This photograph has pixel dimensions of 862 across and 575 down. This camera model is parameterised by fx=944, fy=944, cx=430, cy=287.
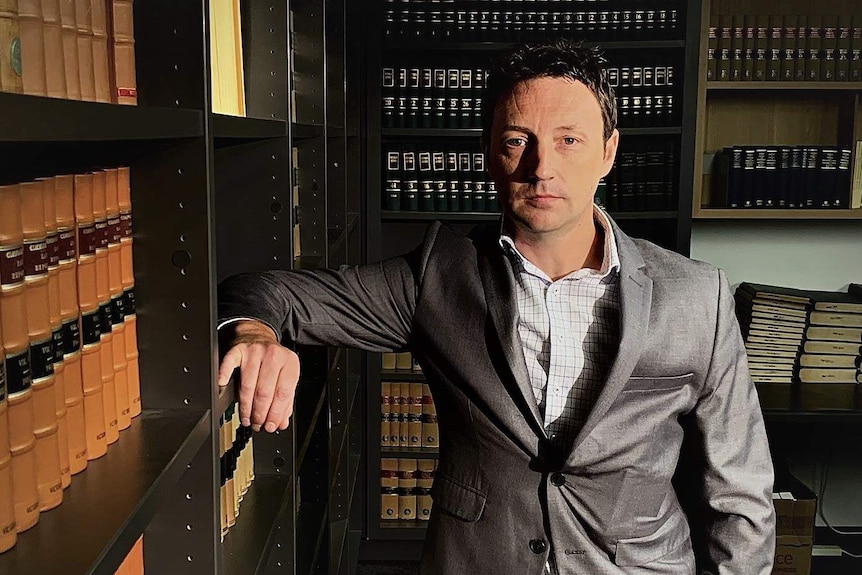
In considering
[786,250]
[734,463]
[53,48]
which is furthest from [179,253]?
[786,250]

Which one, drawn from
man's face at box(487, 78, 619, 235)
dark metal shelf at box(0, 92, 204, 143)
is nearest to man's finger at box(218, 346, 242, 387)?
dark metal shelf at box(0, 92, 204, 143)

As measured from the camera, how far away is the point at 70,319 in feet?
2.83

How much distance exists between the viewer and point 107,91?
927mm

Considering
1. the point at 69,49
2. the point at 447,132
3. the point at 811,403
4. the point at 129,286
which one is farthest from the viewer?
the point at 447,132

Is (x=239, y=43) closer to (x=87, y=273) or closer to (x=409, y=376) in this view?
(x=87, y=273)

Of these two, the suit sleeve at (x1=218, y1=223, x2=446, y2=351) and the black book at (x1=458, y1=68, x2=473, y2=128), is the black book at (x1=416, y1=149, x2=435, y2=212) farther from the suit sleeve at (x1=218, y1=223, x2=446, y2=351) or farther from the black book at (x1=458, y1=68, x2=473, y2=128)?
the suit sleeve at (x1=218, y1=223, x2=446, y2=351)

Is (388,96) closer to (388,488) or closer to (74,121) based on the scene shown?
(388,488)

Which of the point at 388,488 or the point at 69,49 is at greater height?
the point at 69,49

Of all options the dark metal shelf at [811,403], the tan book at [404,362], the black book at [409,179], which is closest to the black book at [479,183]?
the black book at [409,179]

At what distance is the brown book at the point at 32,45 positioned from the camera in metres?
0.74

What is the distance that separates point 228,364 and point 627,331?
647 mm

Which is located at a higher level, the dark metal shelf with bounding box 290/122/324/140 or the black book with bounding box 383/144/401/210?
the dark metal shelf with bounding box 290/122/324/140

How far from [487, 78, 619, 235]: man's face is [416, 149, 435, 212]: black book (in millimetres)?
1954

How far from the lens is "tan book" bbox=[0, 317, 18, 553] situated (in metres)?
0.71
